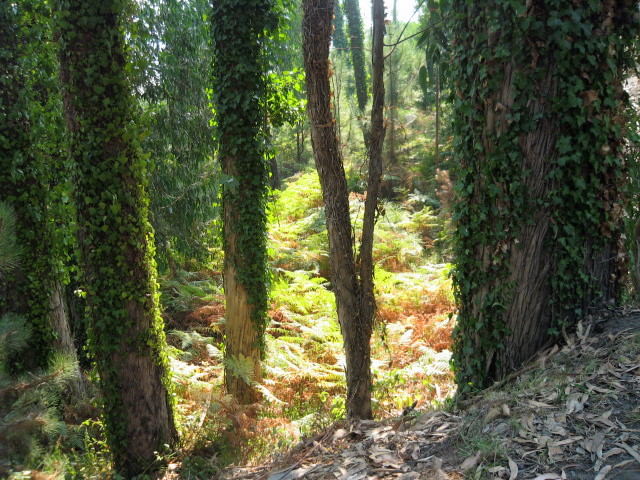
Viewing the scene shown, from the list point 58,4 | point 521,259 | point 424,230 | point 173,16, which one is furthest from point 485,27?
point 424,230

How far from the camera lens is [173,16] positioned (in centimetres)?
876

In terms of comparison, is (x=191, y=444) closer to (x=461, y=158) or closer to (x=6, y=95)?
(x=461, y=158)

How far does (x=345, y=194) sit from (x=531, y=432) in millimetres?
2950

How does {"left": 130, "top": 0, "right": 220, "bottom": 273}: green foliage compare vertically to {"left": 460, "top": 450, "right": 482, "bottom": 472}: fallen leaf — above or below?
above

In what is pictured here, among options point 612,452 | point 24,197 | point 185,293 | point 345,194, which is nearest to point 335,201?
point 345,194

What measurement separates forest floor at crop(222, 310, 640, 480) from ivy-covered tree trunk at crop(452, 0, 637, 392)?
0.28 metres

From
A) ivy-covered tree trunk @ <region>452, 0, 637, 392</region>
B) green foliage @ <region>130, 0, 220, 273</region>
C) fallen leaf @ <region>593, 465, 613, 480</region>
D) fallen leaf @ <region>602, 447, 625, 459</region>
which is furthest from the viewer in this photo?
green foliage @ <region>130, 0, 220, 273</region>

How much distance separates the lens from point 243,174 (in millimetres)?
6383

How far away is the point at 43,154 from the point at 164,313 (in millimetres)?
4536

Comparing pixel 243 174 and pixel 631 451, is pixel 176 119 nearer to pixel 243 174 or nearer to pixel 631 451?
pixel 243 174

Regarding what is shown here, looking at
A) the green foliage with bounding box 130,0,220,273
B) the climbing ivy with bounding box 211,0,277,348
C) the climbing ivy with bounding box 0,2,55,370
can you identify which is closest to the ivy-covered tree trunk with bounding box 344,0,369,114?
the green foliage with bounding box 130,0,220,273

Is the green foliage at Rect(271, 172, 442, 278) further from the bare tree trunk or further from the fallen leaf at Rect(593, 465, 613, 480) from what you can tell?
the fallen leaf at Rect(593, 465, 613, 480)

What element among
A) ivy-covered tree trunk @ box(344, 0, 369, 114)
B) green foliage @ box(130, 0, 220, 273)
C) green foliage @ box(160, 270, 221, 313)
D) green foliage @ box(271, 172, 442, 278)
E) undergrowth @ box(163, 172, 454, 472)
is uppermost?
ivy-covered tree trunk @ box(344, 0, 369, 114)

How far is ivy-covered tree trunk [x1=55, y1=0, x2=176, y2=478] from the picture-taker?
4.57m
